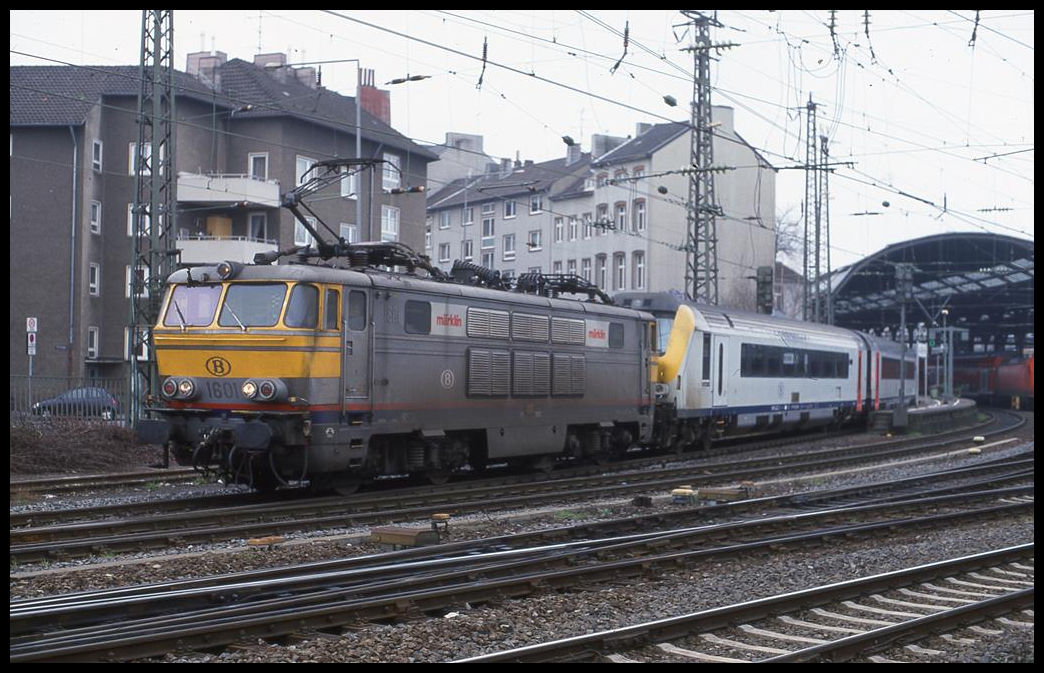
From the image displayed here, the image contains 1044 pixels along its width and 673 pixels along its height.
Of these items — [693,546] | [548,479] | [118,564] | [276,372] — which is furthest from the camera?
[548,479]

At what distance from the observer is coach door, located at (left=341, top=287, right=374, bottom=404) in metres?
16.4

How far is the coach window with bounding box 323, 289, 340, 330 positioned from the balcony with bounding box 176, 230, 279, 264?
27.7 meters

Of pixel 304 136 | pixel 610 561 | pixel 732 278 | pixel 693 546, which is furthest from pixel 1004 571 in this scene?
pixel 732 278

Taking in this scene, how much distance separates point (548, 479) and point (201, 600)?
11507 millimetres

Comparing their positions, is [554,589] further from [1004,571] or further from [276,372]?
[276,372]

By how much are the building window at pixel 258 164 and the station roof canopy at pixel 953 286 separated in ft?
77.5

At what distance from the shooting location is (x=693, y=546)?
1326 centimetres

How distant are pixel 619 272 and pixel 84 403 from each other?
37386mm

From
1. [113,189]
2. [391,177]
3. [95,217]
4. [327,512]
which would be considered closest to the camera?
[327,512]

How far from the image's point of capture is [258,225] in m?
45.8

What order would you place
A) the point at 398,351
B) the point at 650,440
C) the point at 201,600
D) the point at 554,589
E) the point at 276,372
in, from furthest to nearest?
the point at 650,440, the point at 398,351, the point at 276,372, the point at 554,589, the point at 201,600

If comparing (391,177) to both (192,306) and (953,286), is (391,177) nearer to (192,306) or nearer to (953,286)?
(953,286)

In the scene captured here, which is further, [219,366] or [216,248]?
[216,248]

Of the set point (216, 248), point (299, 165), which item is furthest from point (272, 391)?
point (299, 165)
